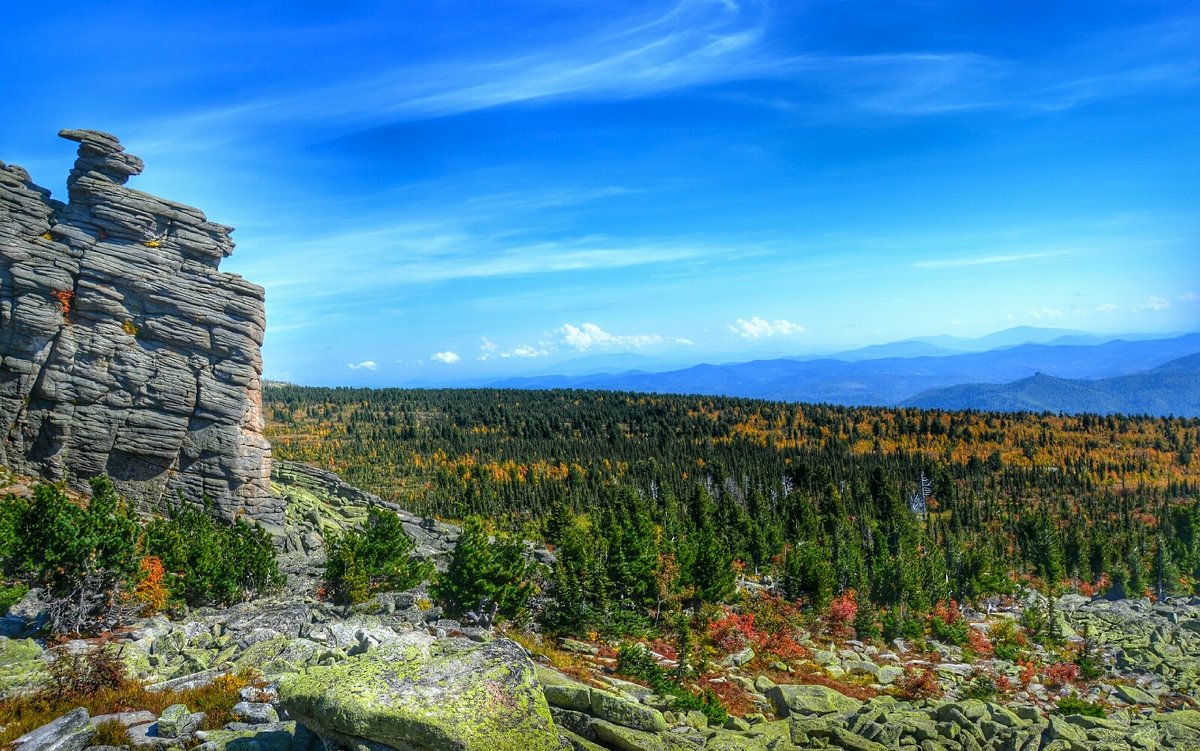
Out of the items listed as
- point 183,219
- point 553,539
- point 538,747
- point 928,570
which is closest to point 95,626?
point 538,747

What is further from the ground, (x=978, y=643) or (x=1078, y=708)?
(x=1078, y=708)

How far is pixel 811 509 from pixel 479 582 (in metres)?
94.9

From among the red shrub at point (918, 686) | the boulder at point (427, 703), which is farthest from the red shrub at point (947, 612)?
the boulder at point (427, 703)

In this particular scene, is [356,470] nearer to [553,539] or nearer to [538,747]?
[553,539]

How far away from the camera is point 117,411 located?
6116 cm

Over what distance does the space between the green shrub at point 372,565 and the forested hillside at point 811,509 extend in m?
13.4

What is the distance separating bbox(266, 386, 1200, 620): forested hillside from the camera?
2896 inches

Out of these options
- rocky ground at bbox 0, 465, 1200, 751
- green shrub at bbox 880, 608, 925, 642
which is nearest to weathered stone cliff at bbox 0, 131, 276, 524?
rocky ground at bbox 0, 465, 1200, 751

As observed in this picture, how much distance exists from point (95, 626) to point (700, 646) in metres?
37.9

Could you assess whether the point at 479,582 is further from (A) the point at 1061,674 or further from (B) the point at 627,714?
(A) the point at 1061,674

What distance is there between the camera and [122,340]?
2403 inches

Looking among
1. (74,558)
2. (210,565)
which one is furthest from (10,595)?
(210,565)

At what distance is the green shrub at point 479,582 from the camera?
40.9 meters

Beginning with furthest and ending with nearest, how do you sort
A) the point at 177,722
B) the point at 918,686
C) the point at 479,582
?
1. the point at 918,686
2. the point at 479,582
3. the point at 177,722
